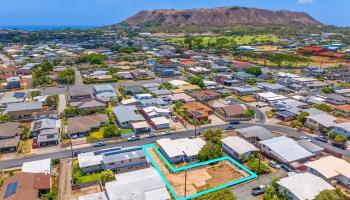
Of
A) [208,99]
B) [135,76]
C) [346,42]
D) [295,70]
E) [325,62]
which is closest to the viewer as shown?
[208,99]

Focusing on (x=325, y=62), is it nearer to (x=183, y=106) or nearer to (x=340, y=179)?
(x=183, y=106)

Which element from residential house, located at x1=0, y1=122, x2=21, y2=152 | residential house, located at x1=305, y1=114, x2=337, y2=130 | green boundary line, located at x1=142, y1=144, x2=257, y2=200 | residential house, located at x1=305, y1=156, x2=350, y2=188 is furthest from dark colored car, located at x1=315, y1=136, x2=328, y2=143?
residential house, located at x1=0, y1=122, x2=21, y2=152

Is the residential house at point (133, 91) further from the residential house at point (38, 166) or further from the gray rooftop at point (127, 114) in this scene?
the residential house at point (38, 166)

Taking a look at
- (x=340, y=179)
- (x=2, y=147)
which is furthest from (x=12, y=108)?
(x=340, y=179)

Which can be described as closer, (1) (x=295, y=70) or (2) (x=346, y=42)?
(1) (x=295, y=70)

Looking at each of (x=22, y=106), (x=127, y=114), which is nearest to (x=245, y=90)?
(x=127, y=114)

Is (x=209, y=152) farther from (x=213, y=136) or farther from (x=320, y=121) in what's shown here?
(x=320, y=121)

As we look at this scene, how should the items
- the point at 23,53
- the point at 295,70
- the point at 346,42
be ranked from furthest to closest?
the point at 346,42 < the point at 23,53 < the point at 295,70
